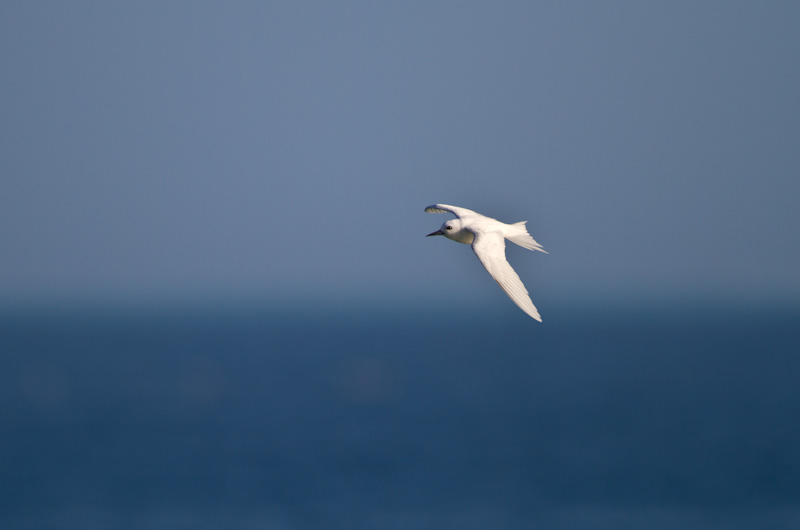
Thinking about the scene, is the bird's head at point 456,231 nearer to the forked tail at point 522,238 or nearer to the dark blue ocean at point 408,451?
the forked tail at point 522,238

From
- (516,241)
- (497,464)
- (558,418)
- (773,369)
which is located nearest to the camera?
(516,241)

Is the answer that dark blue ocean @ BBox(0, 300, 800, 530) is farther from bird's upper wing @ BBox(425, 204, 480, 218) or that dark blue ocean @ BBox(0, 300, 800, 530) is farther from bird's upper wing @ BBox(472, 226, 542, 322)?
bird's upper wing @ BBox(472, 226, 542, 322)

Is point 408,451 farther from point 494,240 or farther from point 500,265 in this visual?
point 500,265

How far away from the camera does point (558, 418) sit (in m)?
140

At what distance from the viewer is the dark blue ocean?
335 ft

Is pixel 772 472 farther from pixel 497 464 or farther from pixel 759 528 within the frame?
pixel 497 464

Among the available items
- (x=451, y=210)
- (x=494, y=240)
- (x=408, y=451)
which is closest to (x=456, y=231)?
(x=494, y=240)

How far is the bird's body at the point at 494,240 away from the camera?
1770cm

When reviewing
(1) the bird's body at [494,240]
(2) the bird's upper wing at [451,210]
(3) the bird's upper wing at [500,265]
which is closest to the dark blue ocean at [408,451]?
(2) the bird's upper wing at [451,210]

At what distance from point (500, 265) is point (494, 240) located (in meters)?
1.12

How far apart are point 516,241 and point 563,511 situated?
89.3 m

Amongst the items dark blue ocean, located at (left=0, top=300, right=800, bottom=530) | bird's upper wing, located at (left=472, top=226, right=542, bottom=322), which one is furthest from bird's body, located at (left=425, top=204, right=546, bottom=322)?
dark blue ocean, located at (left=0, top=300, right=800, bottom=530)

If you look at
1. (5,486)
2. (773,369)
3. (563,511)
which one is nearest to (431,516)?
(563,511)

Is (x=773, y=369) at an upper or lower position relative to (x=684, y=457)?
upper
